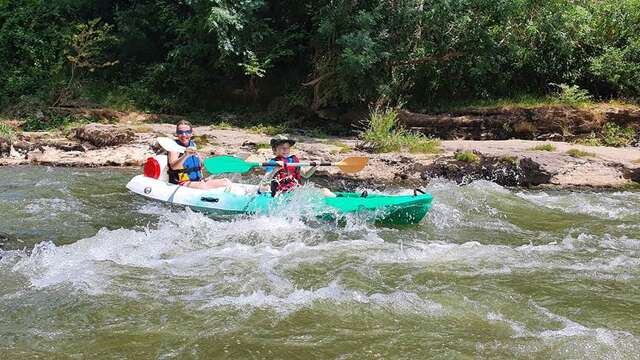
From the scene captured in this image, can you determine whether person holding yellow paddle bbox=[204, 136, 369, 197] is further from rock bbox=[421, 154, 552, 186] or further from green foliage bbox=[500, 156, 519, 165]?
green foliage bbox=[500, 156, 519, 165]

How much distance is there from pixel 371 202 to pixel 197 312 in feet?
9.09

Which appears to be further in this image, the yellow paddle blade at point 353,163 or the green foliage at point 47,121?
the green foliage at point 47,121

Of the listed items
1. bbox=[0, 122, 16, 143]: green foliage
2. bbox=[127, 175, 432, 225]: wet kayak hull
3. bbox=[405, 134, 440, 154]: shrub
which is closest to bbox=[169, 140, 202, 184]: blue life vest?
bbox=[127, 175, 432, 225]: wet kayak hull

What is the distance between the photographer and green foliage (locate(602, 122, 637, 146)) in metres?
11.0

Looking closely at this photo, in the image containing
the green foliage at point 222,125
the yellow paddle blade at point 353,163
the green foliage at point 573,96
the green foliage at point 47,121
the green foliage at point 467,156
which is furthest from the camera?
the green foliage at point 222,125

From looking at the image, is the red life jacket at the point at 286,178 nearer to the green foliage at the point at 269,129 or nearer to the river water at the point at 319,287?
the river water at the point at 319,287

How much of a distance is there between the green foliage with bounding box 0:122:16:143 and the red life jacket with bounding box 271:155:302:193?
6621 mm

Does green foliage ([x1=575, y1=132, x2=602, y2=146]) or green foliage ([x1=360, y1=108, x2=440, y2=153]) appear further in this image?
green foliage ([x1=575, y1=132, x2=602, y2=146])

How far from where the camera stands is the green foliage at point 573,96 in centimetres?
1175

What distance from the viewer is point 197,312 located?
11.4 feet

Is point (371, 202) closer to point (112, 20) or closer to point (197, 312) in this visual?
point (197, 312)

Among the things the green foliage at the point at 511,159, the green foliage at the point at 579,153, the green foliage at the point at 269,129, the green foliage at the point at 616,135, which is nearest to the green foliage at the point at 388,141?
the green foliage at the point at 511,159

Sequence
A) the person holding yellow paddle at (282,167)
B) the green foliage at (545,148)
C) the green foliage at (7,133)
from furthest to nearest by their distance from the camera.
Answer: the green foliage at (7,133) < the green foliage at (545,148) < the person holding yellow paddle at (282,167)

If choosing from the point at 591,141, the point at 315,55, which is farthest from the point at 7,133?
the point at 591,141
